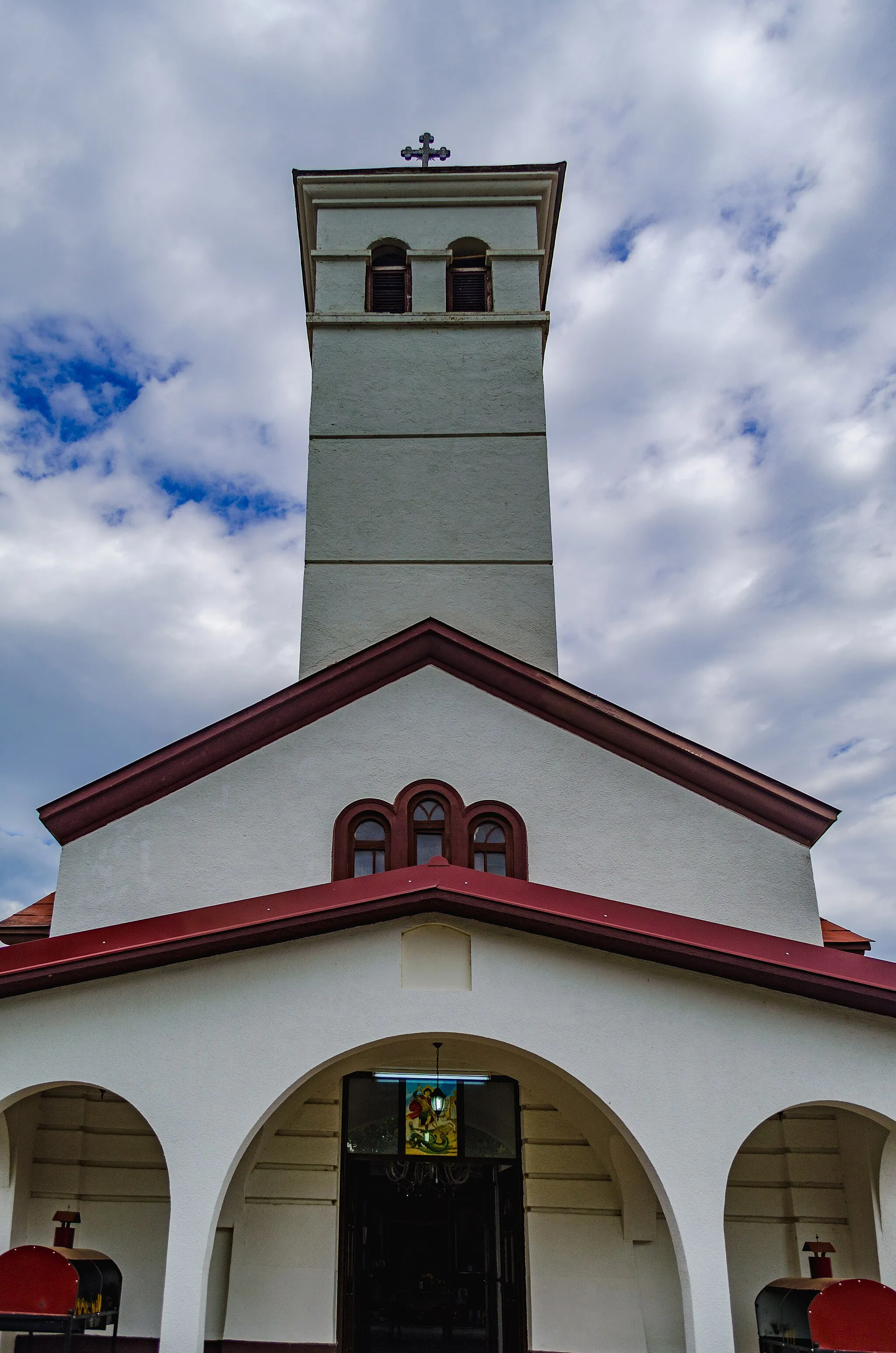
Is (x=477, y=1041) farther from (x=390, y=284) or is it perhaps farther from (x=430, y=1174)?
(x=390, y=284)

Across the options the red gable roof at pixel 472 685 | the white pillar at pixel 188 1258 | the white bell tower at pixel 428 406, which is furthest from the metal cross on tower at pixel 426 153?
the white pillar at pixel 188 1258

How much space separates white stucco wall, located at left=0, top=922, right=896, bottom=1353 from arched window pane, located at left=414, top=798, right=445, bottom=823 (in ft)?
9.51

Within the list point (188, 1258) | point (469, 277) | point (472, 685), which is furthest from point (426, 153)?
point (188, 1258)

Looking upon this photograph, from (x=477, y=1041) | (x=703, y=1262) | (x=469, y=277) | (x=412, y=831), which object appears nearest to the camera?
(x=703, y=1262)

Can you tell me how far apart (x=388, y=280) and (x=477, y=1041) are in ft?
38.2

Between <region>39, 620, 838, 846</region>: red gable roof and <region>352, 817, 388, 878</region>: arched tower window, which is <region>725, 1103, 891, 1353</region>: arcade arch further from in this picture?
<region>352, 817, 388, 878</region>: arched tower window

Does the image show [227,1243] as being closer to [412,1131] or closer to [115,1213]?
[115,1213]

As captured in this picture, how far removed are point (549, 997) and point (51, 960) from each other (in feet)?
→ 11.8

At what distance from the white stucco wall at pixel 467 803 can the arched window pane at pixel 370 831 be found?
0.27 m

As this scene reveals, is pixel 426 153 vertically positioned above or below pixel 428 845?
above

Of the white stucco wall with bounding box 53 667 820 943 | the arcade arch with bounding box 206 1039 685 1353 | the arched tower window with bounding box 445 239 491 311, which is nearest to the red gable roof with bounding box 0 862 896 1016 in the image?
the arcade arch with bounding box 206 1039 685 1353

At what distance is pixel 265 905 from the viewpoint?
298 inches

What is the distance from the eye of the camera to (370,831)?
10398 millimetres

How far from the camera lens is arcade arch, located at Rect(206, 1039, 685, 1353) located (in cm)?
895
